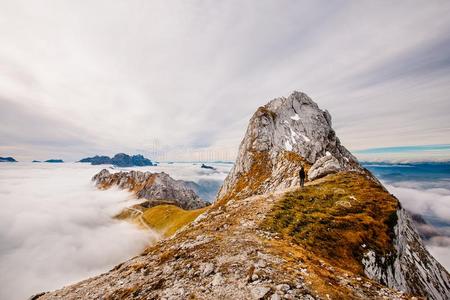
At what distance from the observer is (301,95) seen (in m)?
133

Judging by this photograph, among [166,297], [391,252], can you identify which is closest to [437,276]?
[391,252]

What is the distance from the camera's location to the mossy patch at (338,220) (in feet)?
75.7

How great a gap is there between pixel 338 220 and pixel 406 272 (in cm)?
1453

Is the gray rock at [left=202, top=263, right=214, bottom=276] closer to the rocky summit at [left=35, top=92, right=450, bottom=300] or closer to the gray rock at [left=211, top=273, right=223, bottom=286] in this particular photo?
the rocky summit at [left=35, top=92, right=450, bottom=300]

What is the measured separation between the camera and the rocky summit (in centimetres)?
1345

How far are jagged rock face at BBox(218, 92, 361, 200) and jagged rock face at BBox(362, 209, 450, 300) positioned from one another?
153ft

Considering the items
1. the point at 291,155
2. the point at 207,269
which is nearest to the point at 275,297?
the point at 207,269

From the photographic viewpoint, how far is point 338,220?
28453 mm

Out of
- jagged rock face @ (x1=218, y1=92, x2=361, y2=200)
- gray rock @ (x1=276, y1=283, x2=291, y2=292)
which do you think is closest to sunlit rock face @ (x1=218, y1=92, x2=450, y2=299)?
jagged rock face @ (x1=218, y1=92, x2=361, y2=200)

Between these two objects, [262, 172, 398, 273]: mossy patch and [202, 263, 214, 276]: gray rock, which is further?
[262, 172, 398, 273]: mossy patch

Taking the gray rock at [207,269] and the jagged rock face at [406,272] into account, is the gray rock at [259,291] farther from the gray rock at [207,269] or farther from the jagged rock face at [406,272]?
the jagged rock face at [406,272]

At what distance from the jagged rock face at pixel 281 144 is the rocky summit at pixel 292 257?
139 feet

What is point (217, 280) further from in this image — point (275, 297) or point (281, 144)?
point (281, 144)

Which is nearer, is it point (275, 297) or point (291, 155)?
point (275, 297)
